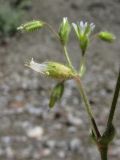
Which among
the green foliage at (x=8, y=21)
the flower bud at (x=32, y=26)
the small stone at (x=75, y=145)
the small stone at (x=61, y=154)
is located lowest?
the small stone at (x=61, y=154)

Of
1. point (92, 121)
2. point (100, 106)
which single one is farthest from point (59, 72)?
point (100, 106)

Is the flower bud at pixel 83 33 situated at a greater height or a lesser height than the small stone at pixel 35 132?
greater

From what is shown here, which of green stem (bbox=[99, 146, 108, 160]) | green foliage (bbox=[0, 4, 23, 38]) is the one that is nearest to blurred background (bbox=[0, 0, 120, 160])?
green foliage (bbox=[0, 4, 23, 38])

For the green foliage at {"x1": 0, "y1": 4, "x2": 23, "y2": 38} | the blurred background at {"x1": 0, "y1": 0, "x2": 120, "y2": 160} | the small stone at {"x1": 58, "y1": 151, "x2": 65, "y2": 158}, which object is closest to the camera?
the small stone at {"x1": 58, "y1": 151, "x2": 65, "y2": 158}

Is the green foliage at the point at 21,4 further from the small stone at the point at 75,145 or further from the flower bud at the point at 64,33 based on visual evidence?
the flower bud at the point at 64,33

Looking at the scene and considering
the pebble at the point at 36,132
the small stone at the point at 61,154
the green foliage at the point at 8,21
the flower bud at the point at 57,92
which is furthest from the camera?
the green foliage at the point at 8,21

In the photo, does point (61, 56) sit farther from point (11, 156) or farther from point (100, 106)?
point (11, 156)

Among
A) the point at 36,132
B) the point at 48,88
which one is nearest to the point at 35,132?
the point at 36,132

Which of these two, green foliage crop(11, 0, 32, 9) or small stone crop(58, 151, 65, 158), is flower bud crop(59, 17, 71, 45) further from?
green foliage crop(11, 0, 32, 9)

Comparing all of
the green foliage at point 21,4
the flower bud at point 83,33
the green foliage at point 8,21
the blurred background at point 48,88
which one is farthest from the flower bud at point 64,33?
the green foliage at point 21,4
